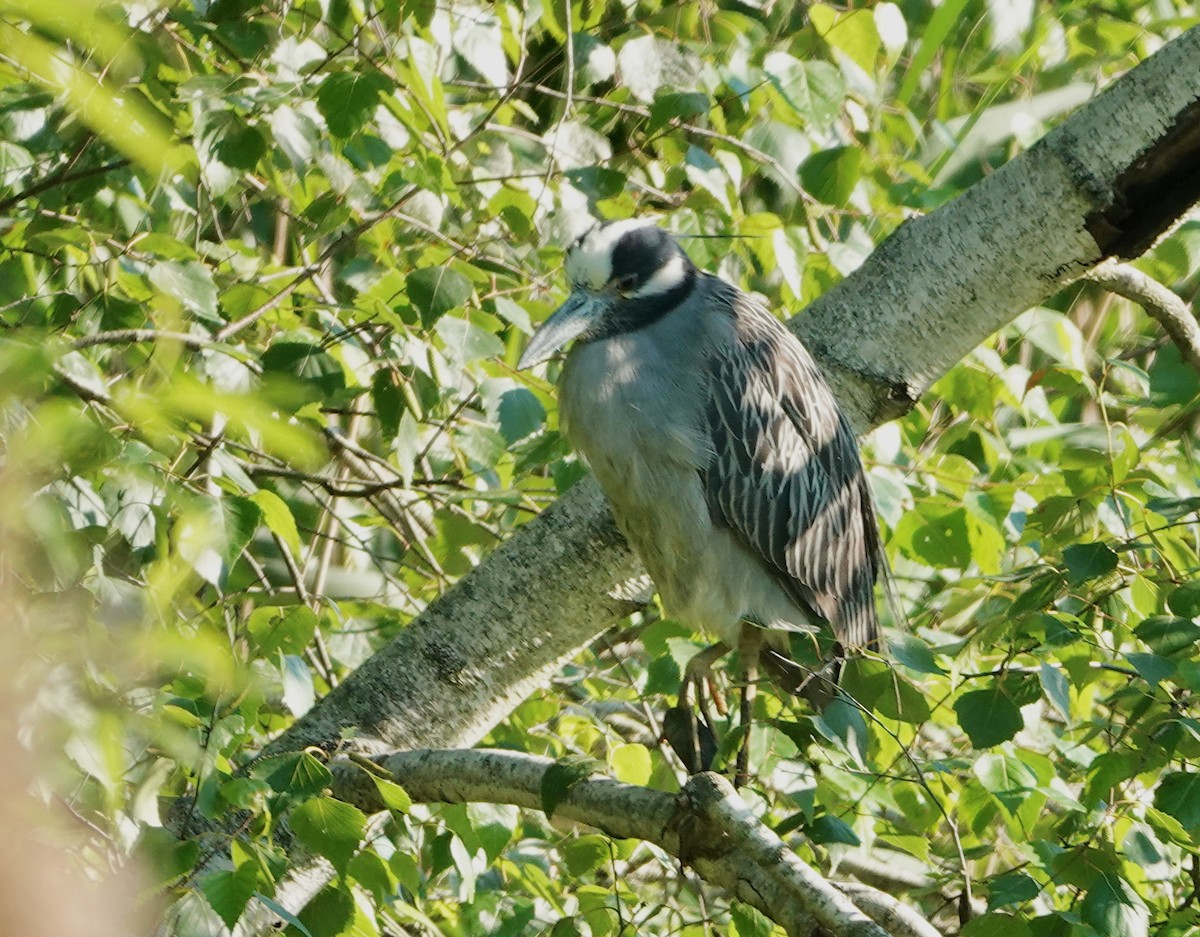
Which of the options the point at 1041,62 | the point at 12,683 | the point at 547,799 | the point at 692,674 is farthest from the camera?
the point at 1041,62

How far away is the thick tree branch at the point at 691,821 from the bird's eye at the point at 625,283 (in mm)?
1159

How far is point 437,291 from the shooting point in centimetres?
221

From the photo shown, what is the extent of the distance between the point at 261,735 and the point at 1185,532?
1767 millimetres

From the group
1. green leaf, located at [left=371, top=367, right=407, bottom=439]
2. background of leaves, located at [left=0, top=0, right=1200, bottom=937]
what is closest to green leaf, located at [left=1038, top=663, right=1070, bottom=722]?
background of leaves, located at [left=0, top=0, right=1200, bottom=937]

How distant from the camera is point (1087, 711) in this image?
2639 millimetres

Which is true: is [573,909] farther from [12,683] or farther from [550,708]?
[12,683]

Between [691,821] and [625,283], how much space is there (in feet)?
4.31

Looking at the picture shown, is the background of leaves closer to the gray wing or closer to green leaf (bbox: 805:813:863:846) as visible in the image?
green leaf (bbox: 805:813:863:846)

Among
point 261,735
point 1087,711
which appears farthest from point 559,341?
point 1087,711

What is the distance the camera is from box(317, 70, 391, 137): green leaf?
2074 millimetres

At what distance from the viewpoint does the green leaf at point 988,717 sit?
1752mm

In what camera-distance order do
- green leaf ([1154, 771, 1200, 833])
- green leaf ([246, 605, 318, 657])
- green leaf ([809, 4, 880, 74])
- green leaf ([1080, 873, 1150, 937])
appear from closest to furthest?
1. green leaf ([1080, 873, 1150, 937])
2. green leaf ([1154, 771, 1200, 833])
3. green leaf ([246, 605, 318, 657])
4. green leaf ([809, 4, 880, 74])

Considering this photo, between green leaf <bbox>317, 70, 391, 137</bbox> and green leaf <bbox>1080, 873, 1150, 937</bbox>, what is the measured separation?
1457 mm

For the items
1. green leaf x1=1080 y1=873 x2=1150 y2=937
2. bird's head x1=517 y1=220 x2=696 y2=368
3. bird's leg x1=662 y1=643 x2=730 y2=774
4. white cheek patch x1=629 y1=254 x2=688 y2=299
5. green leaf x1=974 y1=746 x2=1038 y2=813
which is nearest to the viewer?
green leaf x1=1080 y1=873 x2=1150 y2=937
